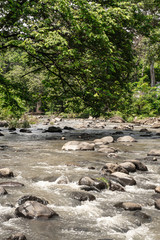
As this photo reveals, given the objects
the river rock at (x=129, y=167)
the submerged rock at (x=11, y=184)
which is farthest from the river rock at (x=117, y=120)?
the submerged rock at (x=11, y=184)

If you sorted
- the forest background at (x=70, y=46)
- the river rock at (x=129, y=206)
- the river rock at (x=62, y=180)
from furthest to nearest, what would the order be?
the forest background at (x=70, y=46)
the river rock at (x=62, y=180)
the river rock at (x=129, y=206)

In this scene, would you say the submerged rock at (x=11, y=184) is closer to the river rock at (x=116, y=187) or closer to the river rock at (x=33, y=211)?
the river rock at (x=33, y=211)

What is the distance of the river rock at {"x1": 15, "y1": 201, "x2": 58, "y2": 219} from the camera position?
3275mm

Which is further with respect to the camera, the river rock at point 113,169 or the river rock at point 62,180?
the river rock at point 113,169

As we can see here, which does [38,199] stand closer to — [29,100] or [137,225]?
[137,225]

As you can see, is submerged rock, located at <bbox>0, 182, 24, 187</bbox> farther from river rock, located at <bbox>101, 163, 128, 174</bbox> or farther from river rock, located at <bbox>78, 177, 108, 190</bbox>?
river rock, located at <bbox>101, 163, 128, 174</bbox>

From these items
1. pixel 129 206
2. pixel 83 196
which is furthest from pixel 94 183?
pixel 129 206

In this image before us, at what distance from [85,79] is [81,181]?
8.44m

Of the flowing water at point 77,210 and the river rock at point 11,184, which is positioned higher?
the river rock at point 11,184

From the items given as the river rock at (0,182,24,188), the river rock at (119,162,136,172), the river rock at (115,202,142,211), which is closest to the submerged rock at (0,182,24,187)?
the river rock at (0,182,24,188)

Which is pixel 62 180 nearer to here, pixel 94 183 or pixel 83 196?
pixel 94 183

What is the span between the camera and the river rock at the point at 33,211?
328 cm

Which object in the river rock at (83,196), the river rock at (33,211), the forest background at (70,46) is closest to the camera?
the river rock at (33,211)

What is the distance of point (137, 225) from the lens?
3.21 metres
